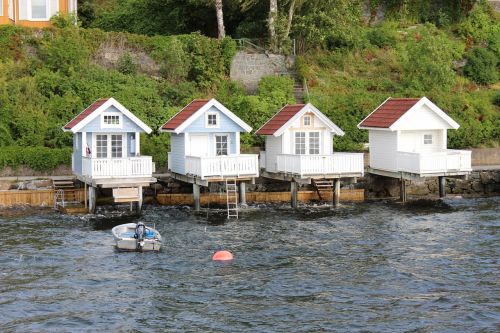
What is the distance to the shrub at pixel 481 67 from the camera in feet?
198

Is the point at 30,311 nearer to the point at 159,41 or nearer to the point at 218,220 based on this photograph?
the point at 218,220

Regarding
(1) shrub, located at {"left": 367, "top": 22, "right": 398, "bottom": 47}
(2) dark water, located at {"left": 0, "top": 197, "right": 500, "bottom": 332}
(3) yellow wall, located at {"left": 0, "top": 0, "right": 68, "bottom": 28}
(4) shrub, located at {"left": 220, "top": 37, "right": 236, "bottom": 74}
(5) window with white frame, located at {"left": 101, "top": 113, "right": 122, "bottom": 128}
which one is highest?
(3) yellow wall, located at {"left": 0, "top": 0, "right": 68, "bottom": 28}

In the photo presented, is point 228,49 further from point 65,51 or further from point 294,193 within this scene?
point 294,193

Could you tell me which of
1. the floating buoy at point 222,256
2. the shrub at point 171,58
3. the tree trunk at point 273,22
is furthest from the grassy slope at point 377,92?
the floating buoy at point 222,256

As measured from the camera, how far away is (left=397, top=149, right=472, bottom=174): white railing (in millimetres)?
42875

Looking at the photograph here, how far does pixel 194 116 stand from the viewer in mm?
42156

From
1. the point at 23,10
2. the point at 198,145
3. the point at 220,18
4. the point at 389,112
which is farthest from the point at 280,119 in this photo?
the point at 23,10

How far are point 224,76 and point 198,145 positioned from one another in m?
13.8

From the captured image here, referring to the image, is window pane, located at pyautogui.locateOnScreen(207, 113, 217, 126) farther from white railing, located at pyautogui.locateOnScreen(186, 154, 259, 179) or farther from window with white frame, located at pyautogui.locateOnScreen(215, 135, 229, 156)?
white railing, located at pyautogui.locateOnScreen(186, 154, 259, 179)

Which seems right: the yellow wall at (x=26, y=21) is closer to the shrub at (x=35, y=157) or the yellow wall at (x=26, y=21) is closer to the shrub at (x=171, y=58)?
the shrub at (x=171, y=58)

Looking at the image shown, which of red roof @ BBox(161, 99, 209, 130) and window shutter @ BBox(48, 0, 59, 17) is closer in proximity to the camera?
red roof @ BBox(161, 99, 209, 130)

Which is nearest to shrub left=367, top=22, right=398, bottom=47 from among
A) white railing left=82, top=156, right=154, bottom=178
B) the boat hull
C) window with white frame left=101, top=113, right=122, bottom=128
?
window with white frame left=101, top=113, right=122, bottom=128

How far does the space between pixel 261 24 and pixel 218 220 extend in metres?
23.7

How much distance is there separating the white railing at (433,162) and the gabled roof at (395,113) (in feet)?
5.57
